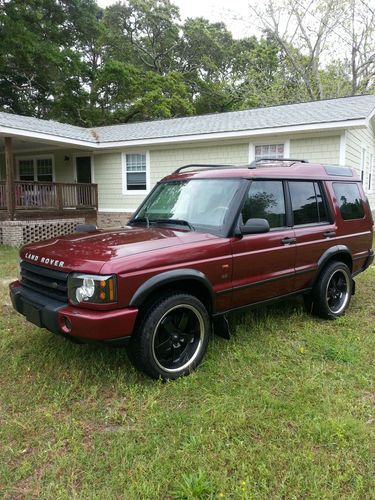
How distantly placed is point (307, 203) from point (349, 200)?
973 mm

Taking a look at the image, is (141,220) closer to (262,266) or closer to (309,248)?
(262,266)

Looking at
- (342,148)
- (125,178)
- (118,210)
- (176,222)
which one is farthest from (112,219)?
(176,222)

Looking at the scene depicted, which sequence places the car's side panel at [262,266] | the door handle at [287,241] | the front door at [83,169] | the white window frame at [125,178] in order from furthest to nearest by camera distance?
1. the front door at [83,169]
2. the white window frame at [125,178]
3. the door handle at [287,241]
4. the car's side panel at [262,266]

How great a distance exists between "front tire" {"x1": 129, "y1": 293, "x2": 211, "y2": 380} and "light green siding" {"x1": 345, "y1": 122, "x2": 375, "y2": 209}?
9.62 m

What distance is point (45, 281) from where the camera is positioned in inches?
139

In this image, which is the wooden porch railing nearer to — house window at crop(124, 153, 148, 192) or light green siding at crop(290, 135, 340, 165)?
house window at crop(124, 153, 148, 192)

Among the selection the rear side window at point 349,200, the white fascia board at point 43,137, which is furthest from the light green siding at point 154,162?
the rear side window at point 349,200

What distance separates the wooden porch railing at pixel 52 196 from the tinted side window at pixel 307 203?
34.0 feet

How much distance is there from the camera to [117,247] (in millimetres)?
3426

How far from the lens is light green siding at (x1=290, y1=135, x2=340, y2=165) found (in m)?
11.5

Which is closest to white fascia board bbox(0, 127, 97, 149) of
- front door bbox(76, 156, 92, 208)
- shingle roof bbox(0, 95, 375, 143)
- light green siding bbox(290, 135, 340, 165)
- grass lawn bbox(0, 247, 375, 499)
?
shingle roof bbox(0, 95, 375, 143)

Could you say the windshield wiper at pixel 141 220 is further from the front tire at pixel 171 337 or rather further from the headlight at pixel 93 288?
the headlight at pixel 93 288

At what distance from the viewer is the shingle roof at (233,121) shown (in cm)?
1143

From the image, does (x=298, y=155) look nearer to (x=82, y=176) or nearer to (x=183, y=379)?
(x=82, y=176)
